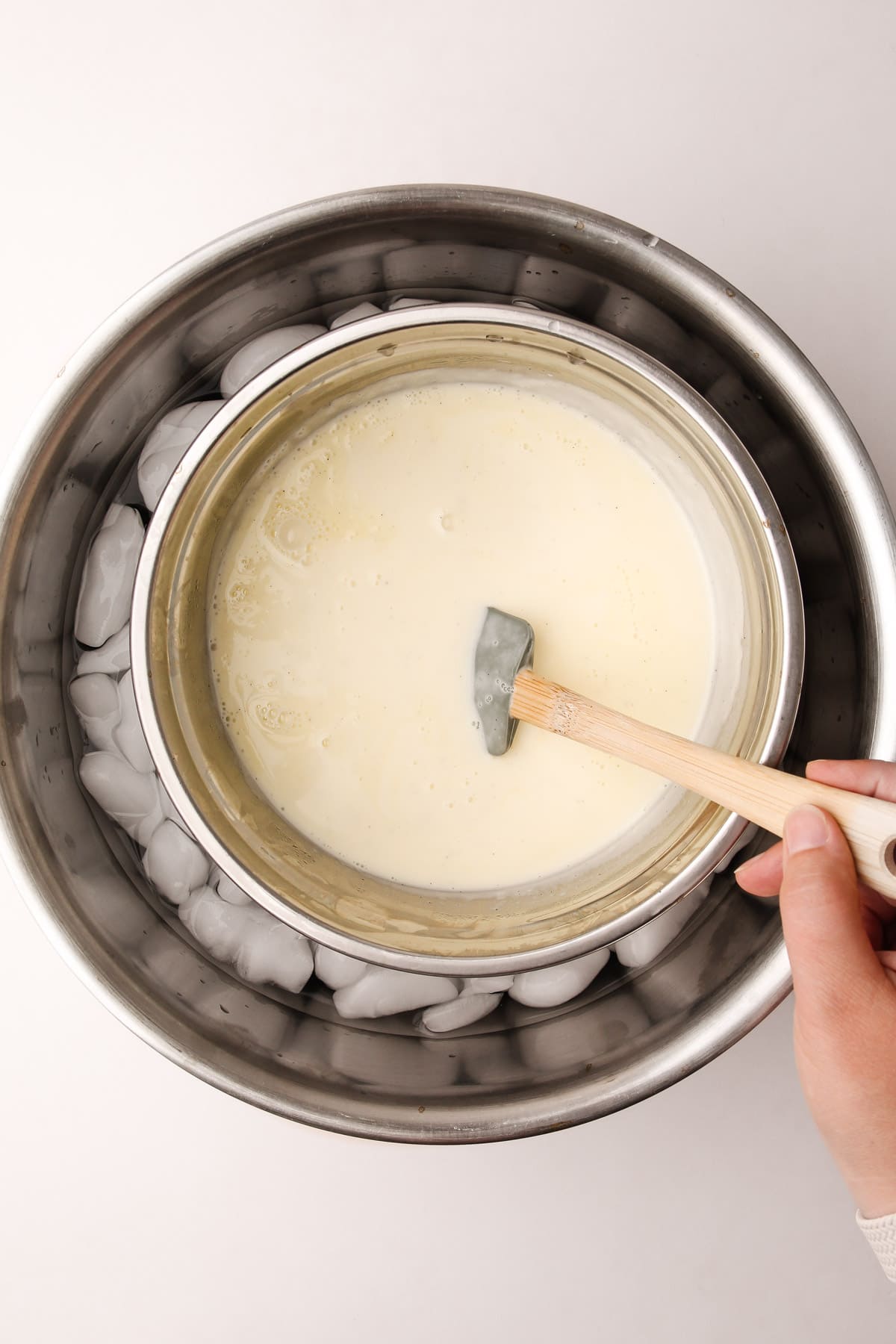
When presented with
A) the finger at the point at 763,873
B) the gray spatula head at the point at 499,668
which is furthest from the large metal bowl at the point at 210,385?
the gray spatula head at the point at 499,668

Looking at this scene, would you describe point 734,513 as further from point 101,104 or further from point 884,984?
point 101,104

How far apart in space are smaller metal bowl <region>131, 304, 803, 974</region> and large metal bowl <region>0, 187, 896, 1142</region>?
2.6 inches

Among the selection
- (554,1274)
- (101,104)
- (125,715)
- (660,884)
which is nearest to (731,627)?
(660,884)

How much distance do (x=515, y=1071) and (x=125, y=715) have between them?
0.51 meters

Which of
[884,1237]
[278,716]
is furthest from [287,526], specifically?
[884,1237]

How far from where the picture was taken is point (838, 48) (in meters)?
1.02

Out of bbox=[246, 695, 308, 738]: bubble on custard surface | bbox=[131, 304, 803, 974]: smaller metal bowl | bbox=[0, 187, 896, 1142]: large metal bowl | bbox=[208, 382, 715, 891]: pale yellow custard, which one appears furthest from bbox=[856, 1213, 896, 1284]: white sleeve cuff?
bbox=[246, 695, 308, 738]: bubble on custard surface

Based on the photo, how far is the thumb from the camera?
0.65 metres

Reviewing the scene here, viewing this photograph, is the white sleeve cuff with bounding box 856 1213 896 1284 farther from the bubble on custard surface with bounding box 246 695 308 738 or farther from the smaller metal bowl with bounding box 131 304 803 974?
the bubble on custard surface with bounding box 246 695 308 738

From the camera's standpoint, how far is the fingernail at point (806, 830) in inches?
25.8

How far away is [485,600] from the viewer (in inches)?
37.5

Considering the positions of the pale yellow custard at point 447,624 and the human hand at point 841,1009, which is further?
the pale yellow custard at point 447,624

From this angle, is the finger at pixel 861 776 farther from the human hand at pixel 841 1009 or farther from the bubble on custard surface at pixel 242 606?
the bubble on custard surface at pixel 242 606

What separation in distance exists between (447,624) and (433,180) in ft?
1.55
